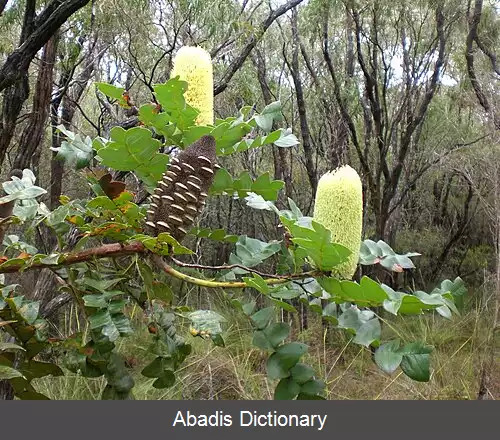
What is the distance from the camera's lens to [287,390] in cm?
65

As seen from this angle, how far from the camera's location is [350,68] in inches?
177

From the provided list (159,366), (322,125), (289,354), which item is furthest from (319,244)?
(322,125)

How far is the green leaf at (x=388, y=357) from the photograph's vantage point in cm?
56

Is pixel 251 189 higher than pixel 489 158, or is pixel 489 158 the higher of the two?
pixel 489 158

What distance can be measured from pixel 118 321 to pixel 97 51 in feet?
13.9

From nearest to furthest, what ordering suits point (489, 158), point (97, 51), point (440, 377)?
point (440, 377) < point (489, 158) < point (97, 51)

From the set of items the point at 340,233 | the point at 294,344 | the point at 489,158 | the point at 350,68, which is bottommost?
the point at 294,344

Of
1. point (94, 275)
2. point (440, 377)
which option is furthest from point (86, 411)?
point (440, 377)

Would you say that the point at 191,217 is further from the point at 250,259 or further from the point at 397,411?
the point at 397,411

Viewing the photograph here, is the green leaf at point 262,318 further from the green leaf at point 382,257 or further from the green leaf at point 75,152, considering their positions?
the green leaf at point 75,152

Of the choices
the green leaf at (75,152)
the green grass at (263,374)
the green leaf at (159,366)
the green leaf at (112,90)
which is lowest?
the green grass at (263,374)

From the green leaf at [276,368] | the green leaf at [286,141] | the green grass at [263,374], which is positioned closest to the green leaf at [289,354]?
the green leaf at [276,368]

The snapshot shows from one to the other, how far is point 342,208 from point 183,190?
7.6 inches

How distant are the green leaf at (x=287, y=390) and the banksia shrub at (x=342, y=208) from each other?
0.14 metres
